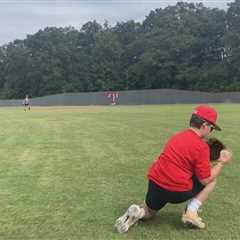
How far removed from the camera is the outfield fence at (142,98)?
85875 mm

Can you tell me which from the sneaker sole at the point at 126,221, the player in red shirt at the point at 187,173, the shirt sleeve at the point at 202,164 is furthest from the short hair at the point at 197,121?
the sneaker sole at the point at 126,221

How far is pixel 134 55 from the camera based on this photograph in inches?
4461

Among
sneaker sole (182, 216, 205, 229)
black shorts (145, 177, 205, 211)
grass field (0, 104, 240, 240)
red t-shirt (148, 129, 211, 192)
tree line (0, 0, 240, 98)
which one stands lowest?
tree line (0, 0, 240, 98)

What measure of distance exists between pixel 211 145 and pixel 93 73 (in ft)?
348

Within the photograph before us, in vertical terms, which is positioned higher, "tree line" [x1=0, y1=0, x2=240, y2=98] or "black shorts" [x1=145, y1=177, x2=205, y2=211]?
"black shorts" [x1=145, y1=177, x2=205, y2=211]

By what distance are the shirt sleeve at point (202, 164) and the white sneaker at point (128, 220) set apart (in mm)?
783

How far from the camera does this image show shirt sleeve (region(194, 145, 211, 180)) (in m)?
6.76

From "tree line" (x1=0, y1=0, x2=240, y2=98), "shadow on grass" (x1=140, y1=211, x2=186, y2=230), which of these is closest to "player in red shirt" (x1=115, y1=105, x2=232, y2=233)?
"shadow on grass" (x1=140, y1=211, x2=186, y2=230)

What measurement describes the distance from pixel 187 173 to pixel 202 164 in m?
0.20

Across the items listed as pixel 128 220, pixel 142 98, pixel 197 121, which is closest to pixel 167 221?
pixel 128 220

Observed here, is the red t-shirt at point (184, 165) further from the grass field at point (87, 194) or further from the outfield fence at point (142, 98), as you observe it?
the outfield fence at point (142, 98)

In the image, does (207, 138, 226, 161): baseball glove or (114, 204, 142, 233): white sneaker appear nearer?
(114, 204, 142, 233): white sneaker

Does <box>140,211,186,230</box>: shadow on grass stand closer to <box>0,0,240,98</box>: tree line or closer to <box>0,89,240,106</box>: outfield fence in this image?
<box>0,89,240,106</box>: outfield fence

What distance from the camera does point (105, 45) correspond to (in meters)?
113
